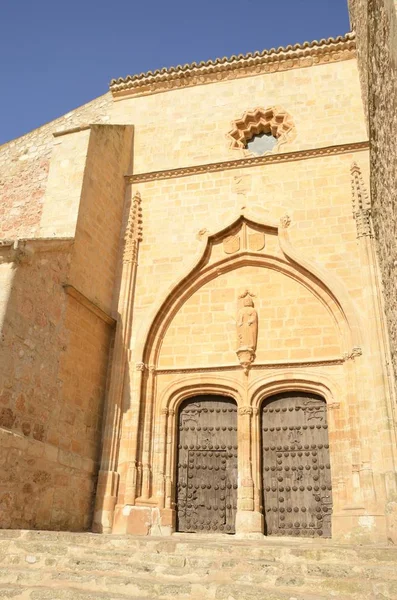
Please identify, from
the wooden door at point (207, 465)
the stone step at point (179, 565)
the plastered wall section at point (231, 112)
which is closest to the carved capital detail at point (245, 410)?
the wooden door at point (207, 465)

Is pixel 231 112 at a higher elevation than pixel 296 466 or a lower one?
higher

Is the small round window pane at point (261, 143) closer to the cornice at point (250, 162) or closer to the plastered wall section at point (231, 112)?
the plastered wall section at point (231, 112)

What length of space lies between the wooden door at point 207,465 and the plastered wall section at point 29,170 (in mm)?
3520

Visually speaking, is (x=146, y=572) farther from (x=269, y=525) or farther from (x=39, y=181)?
(x=39, y=181)

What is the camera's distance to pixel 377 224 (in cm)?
669

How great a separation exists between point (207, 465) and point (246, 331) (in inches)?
73.3

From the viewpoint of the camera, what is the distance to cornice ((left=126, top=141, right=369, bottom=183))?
821 cm

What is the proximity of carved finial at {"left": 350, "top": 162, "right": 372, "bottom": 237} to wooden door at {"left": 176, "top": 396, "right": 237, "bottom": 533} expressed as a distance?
298cm

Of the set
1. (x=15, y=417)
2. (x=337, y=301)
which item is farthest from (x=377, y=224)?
(x=15, y=417)

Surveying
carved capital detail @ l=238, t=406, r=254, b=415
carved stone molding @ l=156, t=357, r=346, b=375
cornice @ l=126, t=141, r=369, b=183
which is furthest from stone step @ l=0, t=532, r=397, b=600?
cornice @ l=126, t=141, r=369, b=183

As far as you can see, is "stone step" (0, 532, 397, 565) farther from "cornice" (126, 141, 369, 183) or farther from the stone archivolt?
the stone archivolt

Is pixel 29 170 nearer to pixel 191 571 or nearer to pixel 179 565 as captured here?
pixel 179 565

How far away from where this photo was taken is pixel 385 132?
4.77 metres

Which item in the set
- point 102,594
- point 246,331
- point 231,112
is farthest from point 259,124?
point 102,594
